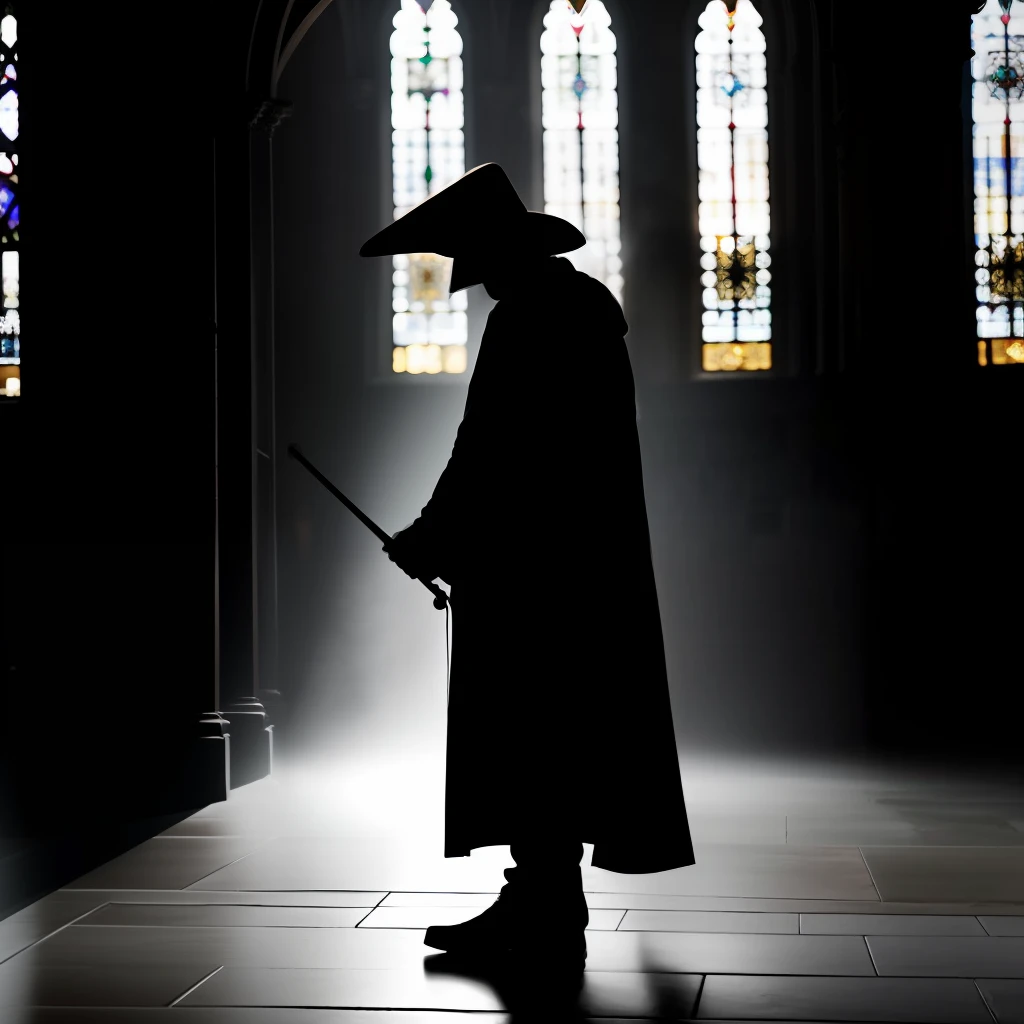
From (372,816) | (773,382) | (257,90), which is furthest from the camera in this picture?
(773,382)

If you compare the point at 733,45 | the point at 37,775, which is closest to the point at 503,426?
the point at 37,775

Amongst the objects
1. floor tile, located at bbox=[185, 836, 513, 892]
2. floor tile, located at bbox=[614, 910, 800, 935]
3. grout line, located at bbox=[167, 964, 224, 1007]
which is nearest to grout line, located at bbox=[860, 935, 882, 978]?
floor tile, located at bbox=[614, 910, 800, 935]

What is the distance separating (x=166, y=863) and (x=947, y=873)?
2.12 metres

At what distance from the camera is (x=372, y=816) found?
192 inches

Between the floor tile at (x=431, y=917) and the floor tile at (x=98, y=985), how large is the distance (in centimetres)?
50

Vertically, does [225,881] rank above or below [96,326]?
below

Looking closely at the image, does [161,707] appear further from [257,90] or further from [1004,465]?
[1004,465]

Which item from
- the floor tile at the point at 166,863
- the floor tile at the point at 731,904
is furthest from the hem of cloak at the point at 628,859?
the floor tile at the point at 166,863

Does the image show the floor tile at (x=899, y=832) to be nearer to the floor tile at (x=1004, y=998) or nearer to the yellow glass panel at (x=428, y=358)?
the floor tile at (x=1004, y=998)

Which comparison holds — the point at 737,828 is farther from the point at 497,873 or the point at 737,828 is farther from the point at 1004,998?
the point at 1004,998

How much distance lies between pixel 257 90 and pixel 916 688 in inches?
194

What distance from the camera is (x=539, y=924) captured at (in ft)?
8.94

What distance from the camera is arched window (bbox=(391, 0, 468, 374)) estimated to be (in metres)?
9.04

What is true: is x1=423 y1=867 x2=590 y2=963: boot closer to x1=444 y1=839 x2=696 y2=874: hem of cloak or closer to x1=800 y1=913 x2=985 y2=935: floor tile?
x1=444 y1=839 x2=696 y2=874: hem of cloak
